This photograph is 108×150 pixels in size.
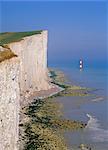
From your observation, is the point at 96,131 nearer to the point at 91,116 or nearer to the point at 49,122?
the point at 49,122

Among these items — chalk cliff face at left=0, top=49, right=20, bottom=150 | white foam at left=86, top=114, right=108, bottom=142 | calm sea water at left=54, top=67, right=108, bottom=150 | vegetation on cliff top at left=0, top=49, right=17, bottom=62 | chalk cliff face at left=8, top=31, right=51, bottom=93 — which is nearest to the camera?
chalk cliff face at left=0, top=49, right=20, bottom=150

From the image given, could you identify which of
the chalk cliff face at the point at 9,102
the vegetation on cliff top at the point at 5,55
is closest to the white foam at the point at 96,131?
the chalk cliff face at the point at 9,102

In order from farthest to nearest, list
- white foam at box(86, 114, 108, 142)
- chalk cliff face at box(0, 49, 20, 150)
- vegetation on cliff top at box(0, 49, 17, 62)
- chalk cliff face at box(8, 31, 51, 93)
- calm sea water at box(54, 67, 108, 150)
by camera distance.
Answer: chalk cliff face at box(8, 31, 51, 93) < white foam at box(86, 114, 108, 142) < calm sea water at box(54, 67, 108, 150) < vegetation on cliff top at box(0, 49, 17, 62) < chalk cliff face at box(0, 49, 20, 150)

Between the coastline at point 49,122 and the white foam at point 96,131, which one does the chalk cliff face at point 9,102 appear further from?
the white foam at point 96,131

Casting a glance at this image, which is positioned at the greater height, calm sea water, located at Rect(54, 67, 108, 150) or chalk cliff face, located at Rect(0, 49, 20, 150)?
chalk cliff face, located at Rect(0, 49, 20, 150)

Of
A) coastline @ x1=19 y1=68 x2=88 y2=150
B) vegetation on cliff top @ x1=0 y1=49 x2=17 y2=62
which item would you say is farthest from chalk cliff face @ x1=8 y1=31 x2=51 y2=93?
vegetation on cliff top @ x1=0 y1=49 x2=17 y2=62

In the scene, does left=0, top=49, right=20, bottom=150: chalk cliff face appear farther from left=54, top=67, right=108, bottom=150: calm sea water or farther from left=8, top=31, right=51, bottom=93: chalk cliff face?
left=8, top=31, right=51, bottom=93: chalk cliff face

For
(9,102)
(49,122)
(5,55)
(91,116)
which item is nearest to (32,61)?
(91,116)
